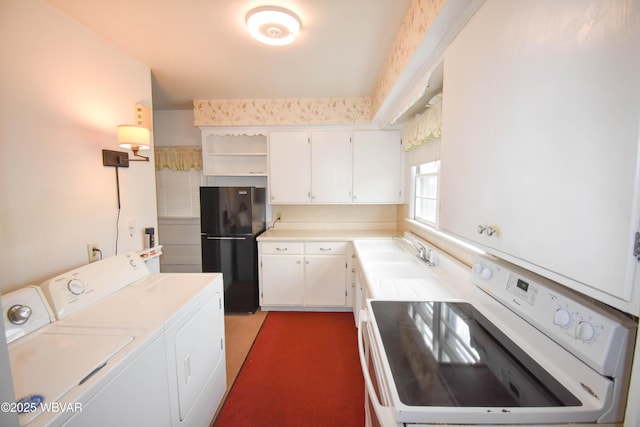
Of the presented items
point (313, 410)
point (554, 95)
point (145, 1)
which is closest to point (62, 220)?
point (145, 1)

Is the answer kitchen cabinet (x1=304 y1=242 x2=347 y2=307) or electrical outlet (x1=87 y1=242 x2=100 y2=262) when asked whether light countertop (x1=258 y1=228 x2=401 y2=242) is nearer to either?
kitchen cabinet (x1=304 y1=242 x2=347 y2=307)

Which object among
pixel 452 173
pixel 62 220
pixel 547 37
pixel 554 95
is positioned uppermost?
pixel 547 37

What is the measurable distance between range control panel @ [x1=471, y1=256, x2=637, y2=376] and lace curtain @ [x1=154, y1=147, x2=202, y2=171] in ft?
11.3

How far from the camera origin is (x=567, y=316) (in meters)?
0.72

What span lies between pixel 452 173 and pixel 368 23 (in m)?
1.13

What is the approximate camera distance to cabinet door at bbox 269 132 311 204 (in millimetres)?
3102

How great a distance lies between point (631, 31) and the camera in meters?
0.49

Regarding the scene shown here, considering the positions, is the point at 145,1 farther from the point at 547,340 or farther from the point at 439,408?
the point at 547,340

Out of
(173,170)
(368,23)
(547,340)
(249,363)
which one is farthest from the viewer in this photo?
(173,170)

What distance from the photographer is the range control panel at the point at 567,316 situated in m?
0.61

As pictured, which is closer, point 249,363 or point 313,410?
point 313,410

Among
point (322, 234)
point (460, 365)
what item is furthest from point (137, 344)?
point (322, 234)

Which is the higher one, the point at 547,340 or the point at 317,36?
the point at 317,36

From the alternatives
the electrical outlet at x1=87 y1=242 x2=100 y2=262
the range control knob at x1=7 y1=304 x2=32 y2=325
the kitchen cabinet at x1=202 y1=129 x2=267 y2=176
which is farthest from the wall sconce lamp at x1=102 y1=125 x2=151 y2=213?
the kitchen cabinet at x1=202 y1=129 x2=267 y2=176
